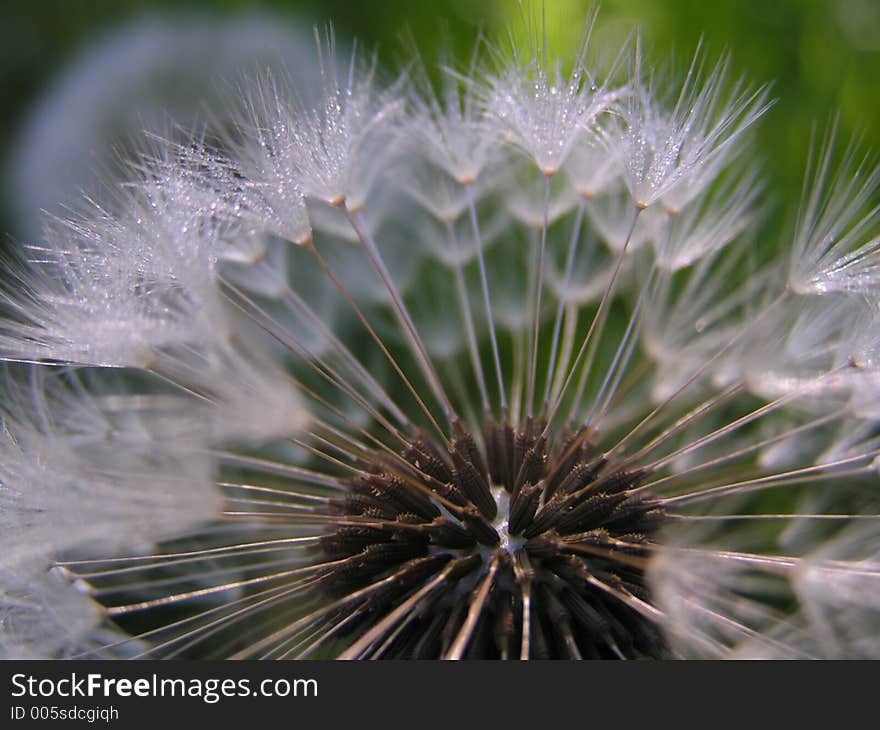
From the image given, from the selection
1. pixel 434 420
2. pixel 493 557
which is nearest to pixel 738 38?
pixel 434 420

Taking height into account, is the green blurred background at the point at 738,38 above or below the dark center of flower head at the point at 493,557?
above

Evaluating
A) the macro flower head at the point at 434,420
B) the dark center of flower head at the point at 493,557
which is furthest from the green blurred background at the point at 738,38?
the dark center of flower head at the point at 493,557

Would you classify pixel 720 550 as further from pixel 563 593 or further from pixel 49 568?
pixel 49 568

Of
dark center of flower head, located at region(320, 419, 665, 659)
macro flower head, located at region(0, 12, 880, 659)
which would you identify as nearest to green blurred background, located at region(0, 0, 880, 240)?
macro flower head, located at region(0, 12, 880, 659)

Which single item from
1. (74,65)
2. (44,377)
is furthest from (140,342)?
(74,65)

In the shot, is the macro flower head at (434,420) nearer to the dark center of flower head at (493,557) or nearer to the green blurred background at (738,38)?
the dark center of flower head at (493,557)

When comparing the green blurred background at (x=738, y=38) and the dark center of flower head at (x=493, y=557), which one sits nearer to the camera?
the dark center of flower head at (x=493, y=557)

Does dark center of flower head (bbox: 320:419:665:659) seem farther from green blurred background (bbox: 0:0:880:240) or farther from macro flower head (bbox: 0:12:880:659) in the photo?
green blurred background (bbox: 0:0:880:240)
